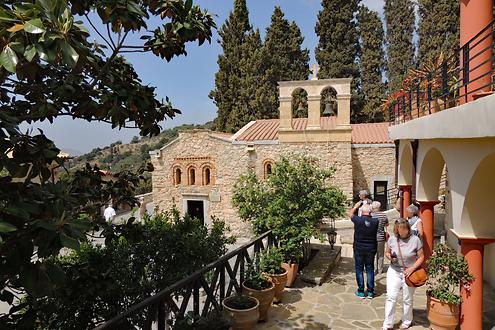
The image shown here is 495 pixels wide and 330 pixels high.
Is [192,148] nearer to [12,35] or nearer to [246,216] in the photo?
[246,216]

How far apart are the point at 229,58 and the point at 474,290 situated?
23782 millimetres

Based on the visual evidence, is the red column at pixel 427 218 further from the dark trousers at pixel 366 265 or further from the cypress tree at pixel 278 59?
the cypress tree at pixel 278 59

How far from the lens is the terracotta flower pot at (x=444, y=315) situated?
15.1ft

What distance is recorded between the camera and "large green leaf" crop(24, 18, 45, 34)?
1.44 metres

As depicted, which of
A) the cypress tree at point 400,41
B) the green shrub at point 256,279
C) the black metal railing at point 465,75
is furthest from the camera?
the cypress tree at point 400,41

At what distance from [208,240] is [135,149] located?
64.1m

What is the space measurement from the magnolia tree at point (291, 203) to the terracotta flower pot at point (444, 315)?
2.45 meters

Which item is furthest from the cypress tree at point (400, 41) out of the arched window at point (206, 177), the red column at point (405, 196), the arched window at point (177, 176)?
the red column at point (405, 196)

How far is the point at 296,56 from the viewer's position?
86.7 ft

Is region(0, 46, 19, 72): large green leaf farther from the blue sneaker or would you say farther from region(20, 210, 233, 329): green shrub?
the blue sneaker

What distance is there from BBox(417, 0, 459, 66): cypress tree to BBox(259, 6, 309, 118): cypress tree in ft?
28.9

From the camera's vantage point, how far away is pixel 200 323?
3.90 metres

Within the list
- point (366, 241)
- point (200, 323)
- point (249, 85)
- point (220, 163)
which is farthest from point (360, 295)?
point (249, 85)

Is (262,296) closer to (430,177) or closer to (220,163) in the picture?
(430,177)
